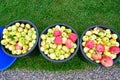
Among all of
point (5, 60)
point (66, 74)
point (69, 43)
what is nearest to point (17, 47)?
point (5, 60)

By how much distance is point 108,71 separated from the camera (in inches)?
106

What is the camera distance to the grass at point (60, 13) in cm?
288

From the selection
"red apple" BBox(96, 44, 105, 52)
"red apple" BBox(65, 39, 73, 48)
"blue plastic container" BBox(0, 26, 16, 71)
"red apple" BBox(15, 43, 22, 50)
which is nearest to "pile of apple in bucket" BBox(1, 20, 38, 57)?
"red apple" BBox(15, 43, 22, 50)

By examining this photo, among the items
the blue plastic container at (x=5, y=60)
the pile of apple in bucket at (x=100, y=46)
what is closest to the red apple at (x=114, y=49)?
the pile of apple in bucket at (x=100, y=46)

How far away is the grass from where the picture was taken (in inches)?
114

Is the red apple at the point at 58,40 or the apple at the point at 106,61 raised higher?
the red apple at the point at 58,40

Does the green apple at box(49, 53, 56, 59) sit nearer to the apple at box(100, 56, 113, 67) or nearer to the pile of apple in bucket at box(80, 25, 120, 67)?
the pile of apple in bucket at box(80, 25, 120, 67)

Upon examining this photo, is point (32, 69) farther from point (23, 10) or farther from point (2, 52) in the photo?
point (23, 10)

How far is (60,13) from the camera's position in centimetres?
295

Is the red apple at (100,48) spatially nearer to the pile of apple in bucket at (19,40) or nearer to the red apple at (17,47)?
the pile of apple in bucket at (19,40)

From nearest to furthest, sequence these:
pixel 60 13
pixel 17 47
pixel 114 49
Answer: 1. pixel 114 49
2. pixel 17 47
3. pixel 60 13

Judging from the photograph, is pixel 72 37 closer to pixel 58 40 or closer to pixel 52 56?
pixel 58 40

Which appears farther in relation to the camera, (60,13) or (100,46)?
(60,13)

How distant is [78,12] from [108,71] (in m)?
0.75
